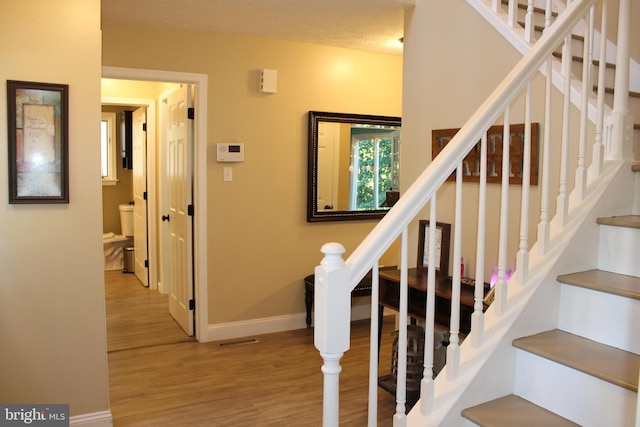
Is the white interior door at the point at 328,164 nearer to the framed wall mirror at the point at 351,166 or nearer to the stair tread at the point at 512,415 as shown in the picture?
the framed wall mirror at the point at 351,166

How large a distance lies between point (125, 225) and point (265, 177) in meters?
3.51

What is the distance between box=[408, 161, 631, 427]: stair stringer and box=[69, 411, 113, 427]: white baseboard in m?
1.86

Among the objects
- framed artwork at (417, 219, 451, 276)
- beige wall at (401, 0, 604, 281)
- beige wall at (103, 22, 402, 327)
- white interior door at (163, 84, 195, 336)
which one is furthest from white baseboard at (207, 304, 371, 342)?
framed artwork at (417, 219, 451, 276)

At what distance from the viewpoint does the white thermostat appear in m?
4.48

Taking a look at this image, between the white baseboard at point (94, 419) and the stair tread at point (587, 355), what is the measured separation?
2.18 meters

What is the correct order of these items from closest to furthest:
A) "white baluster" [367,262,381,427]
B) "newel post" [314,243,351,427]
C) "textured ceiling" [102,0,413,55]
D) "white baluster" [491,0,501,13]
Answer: "newel post" [314,243,351,427]
"white baluster" [367,262,381,427]
"white baluster" [491,0,501,13]
"textured ceiling" [102,0,413,55]

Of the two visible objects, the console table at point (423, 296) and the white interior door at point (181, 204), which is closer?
the console table at point (423, 296)

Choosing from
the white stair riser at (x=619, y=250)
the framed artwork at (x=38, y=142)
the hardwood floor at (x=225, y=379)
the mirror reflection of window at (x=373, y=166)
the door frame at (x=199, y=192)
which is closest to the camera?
the white stair riser at (x=619, y=250)

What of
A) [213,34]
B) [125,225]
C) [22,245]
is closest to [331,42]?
[213,34]

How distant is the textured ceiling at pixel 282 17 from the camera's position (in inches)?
141

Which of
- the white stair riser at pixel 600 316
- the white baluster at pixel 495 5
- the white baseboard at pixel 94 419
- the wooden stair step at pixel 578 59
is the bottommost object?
the white baseboard at pixel 94 419

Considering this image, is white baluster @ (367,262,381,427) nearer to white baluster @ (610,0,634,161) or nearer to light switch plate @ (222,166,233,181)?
white baluster @ (610,0,634,161)

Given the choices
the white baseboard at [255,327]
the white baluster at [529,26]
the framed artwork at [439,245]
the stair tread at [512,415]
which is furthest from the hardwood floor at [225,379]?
the white baluster at [529,26]

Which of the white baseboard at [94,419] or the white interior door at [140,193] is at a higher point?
the white interior door at [140,193]
